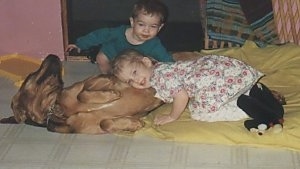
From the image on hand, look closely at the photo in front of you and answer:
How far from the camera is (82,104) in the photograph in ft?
6.81

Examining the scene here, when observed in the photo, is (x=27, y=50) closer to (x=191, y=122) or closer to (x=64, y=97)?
(x=64, y=97)

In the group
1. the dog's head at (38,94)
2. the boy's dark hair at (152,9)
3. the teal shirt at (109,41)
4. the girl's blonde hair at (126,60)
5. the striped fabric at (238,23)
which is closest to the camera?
the girl's blonde hair at (126,60)

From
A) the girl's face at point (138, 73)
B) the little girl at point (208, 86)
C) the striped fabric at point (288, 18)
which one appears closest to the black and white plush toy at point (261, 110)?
the little girl at point (208, 86)

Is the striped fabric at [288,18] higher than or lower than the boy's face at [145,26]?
lower

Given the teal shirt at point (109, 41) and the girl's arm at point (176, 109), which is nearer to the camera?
the girl's arm at point (176, 109)

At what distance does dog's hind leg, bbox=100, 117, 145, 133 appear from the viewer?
6.75 ft

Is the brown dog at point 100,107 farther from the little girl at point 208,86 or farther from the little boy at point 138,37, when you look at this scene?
the little boy at point 138,37

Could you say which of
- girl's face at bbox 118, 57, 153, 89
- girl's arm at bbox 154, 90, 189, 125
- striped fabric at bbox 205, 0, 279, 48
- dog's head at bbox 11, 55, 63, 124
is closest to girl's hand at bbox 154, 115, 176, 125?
girl's arm at bbox 154, 90, 189, 125

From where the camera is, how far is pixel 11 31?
2.86 meters

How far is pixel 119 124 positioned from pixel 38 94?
0.30 m

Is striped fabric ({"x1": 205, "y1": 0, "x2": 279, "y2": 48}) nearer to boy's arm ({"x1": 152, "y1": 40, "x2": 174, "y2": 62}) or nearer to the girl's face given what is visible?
boy's arm ({"x1": 152, "y1": 40, "x2": 174, "y2": 62})

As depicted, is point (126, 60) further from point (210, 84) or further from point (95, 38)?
point (95, 38)

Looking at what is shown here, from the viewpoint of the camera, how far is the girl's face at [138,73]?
2.00 m

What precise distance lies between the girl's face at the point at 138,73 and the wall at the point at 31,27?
2.92 feet
